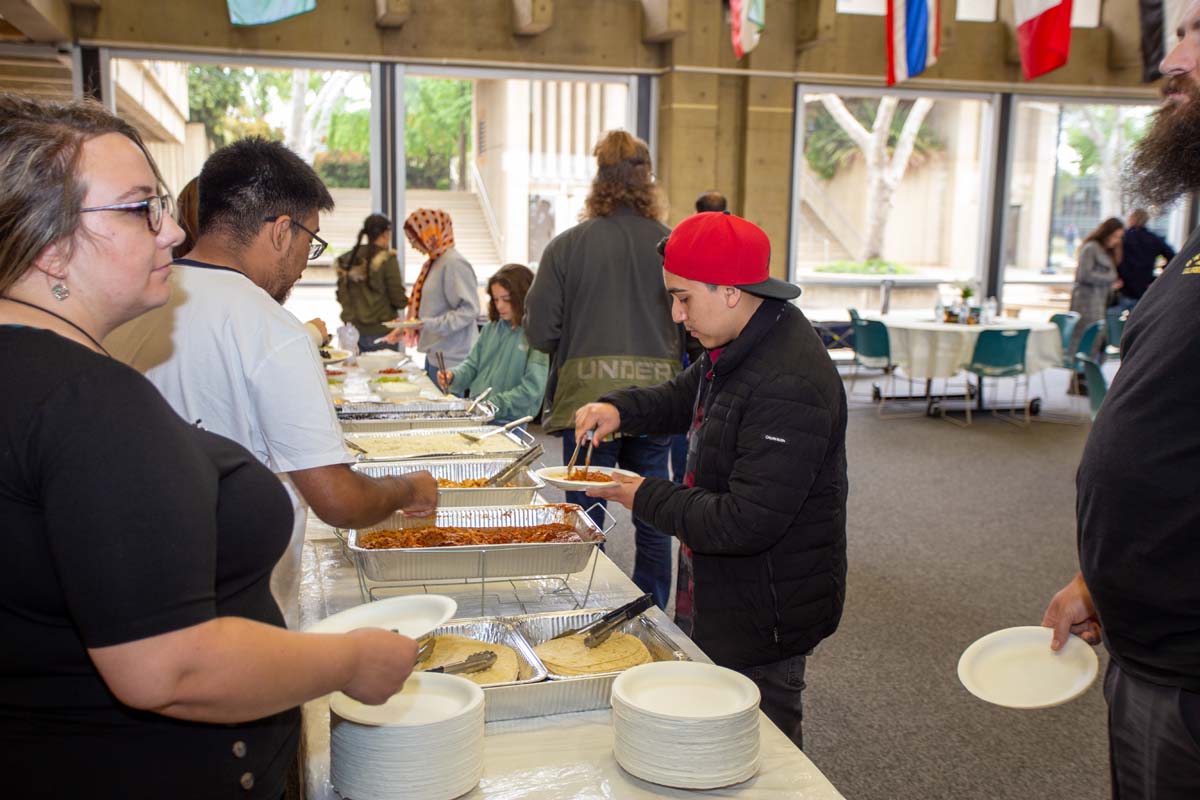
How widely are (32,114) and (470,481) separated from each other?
Result: 1427 millimetres

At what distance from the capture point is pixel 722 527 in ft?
5.00

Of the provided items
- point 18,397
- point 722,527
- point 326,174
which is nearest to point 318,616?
point 722,527

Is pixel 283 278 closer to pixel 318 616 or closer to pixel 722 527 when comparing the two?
pixel 318 616

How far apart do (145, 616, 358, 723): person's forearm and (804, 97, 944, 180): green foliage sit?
8.01 metres

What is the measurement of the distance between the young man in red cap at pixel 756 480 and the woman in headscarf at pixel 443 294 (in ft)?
11.3

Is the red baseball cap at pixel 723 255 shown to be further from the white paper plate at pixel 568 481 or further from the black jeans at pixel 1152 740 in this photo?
the black jeans at pixel 1152 740

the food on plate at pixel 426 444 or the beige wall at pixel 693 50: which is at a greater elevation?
the beige wall at pixel 693 50

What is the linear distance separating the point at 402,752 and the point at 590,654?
1.15ft

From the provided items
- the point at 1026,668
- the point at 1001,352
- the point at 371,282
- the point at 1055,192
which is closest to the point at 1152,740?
the point at 1026,668

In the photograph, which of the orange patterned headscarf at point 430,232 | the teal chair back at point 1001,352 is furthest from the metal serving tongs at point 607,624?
the teal chair back at point 1001,352

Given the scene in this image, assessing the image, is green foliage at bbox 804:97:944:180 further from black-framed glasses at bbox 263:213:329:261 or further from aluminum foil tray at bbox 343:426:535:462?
black-framed glasses at bbox 263:213:329:261

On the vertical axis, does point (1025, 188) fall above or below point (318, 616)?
above

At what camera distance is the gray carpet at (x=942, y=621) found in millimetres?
2396

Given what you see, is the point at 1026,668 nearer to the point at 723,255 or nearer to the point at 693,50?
the point at 723,255
